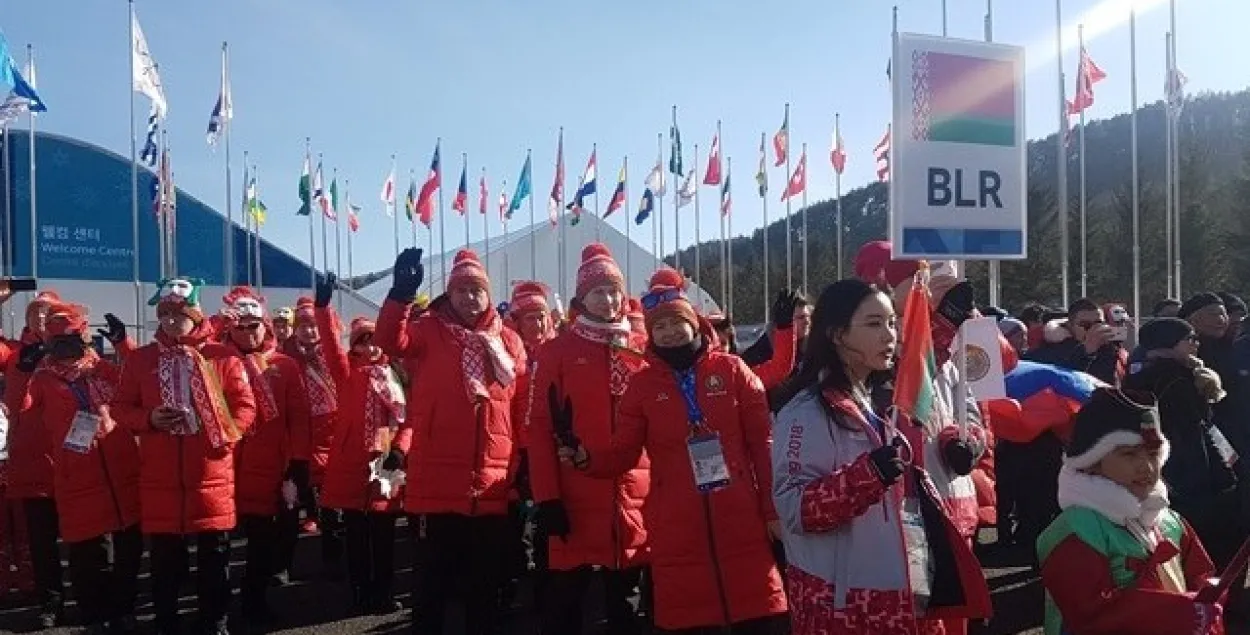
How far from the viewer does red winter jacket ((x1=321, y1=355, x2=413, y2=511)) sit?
7072 millimetres

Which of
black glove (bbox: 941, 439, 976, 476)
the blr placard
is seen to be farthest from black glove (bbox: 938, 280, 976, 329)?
black glove (bbox: 941, 439, 976, 476)

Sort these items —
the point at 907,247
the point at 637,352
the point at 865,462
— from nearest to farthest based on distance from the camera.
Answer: the point at 865,462 < the point at 907,247 < the point at 637,352

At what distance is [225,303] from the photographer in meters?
7.47

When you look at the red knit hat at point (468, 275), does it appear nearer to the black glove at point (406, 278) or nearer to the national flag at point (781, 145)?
the black glove at point (406, 278)

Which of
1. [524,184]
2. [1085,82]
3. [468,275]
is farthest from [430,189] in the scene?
[468,275]

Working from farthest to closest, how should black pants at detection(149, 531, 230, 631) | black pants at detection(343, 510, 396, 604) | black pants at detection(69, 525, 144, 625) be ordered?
black pants at detection(343, 510, 396, 604), black pants at detection(69, 525, 144, 625), black pants at detection(149, 531, 230, 631)

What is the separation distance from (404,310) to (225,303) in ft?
8.82

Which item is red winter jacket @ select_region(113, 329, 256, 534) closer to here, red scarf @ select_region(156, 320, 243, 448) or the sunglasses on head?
red scarf @ select_region(156, 320, 243, 448)

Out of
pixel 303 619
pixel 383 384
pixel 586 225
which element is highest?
pixel 586 225

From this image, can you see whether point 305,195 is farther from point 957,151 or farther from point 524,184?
point 957,151

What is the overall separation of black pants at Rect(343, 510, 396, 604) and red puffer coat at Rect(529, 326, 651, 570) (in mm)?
2251

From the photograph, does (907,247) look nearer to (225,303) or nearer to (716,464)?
(716,464)

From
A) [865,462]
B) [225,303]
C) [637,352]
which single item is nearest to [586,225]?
[225,303]

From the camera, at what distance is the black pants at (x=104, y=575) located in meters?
6.51
